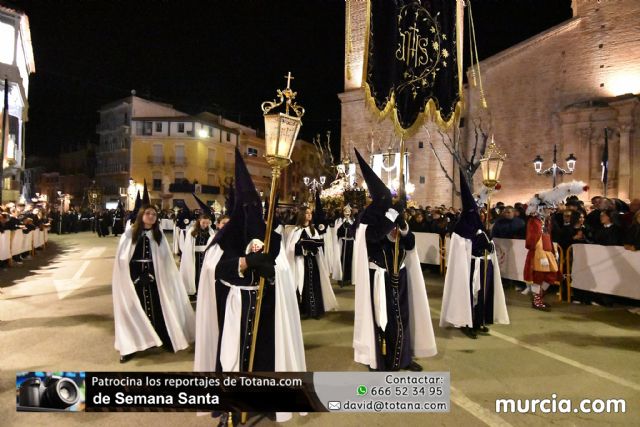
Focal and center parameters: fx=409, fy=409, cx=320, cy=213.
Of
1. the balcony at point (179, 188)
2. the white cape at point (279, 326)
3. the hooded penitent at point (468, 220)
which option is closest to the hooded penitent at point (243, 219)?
the white cape at point (279, 326)

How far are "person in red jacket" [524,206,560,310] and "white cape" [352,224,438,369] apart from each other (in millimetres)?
4173

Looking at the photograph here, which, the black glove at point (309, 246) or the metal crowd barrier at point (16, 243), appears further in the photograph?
the metal crowd barrier at point (16, 243)

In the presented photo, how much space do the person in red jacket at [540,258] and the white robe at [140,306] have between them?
673 centimetres

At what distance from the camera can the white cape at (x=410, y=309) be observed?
16.5 feet

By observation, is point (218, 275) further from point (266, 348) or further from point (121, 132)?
point (121, 132)

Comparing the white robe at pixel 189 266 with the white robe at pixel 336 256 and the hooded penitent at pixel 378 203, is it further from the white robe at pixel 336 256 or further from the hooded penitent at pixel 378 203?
the hooded penitent at pixel 378 203

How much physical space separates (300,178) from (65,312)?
214 ft

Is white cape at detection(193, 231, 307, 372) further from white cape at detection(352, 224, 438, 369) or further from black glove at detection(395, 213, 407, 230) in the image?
black glove at detection(395, 213, 407, 230)

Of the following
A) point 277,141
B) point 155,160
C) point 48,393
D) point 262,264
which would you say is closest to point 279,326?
point 262,264

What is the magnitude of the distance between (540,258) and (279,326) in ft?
→ 21.7

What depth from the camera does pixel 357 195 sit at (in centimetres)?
1359

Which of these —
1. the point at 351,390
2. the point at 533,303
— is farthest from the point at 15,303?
the point at 533,303

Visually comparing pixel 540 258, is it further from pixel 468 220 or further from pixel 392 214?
pixel 392 214

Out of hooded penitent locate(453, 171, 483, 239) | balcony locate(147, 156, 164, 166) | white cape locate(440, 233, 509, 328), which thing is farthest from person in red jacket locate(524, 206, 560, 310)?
balcony locate(147, 156, 164, 166)
